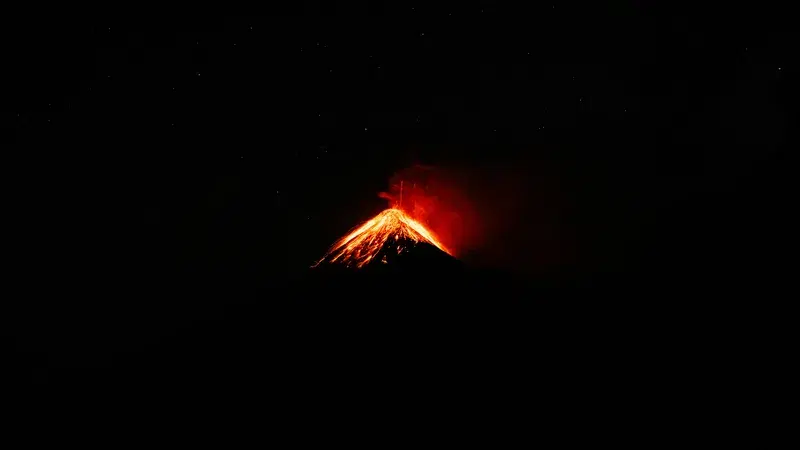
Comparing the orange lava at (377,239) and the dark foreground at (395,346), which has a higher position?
the orange lava at (377,239)

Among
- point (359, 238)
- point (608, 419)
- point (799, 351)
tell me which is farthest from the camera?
point (359, 238)

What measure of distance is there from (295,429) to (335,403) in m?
1.06

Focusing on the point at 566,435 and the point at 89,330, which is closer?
the point at 566,435

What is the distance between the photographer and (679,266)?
19.8 meters

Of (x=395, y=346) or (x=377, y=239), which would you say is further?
(x=377, y=239)

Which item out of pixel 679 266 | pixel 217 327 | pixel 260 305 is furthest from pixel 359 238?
pixel 679 266

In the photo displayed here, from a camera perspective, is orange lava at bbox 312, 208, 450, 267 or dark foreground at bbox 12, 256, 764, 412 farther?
orange lava at bbox 312, 208, 450, 267

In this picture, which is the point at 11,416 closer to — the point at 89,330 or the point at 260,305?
the point at 260,305

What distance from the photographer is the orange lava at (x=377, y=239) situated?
617 inches

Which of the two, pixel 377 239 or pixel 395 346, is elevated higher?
pixel 377 239

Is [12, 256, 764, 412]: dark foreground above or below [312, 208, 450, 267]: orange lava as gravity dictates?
below

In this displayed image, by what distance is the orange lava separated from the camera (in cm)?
1566

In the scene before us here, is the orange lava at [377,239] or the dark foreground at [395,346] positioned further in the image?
the orange lava at [377,239]

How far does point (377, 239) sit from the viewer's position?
1656 centimetres
